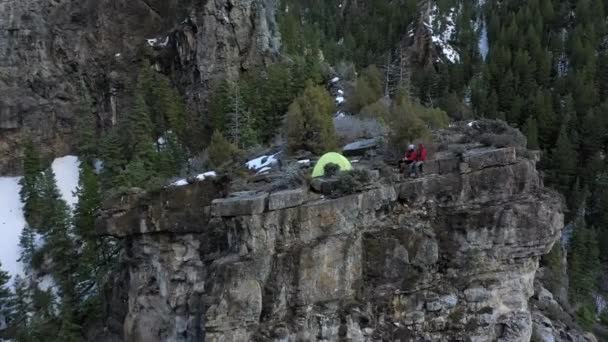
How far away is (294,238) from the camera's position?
16.7 meters

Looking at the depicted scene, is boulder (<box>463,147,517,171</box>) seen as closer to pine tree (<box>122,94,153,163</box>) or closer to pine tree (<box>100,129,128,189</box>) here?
pine tree (<box>122,94,153,163</box>)

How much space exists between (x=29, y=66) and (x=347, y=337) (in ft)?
132

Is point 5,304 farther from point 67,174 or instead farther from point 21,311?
point 67,174

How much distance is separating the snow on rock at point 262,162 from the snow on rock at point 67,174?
72.9ft

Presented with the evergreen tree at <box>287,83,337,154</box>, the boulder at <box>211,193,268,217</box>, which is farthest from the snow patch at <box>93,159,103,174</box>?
the boulder at <box>211,193,268,217</box>

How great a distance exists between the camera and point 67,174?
140 feet

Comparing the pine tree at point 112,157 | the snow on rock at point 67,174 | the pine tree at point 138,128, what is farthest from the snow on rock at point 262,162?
the snow on rock at point 67,174

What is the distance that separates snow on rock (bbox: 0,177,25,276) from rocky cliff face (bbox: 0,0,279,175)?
295 cm

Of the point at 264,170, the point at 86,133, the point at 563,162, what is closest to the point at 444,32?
the point at 563,162

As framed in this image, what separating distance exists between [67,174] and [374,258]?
109ft

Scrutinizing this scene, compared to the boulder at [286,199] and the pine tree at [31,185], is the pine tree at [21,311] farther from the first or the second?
the boulder at [286,199]

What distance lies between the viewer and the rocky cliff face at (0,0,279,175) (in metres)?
42.6

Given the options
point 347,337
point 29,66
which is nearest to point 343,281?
point 347,337

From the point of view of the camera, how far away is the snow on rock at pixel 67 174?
132 feet
